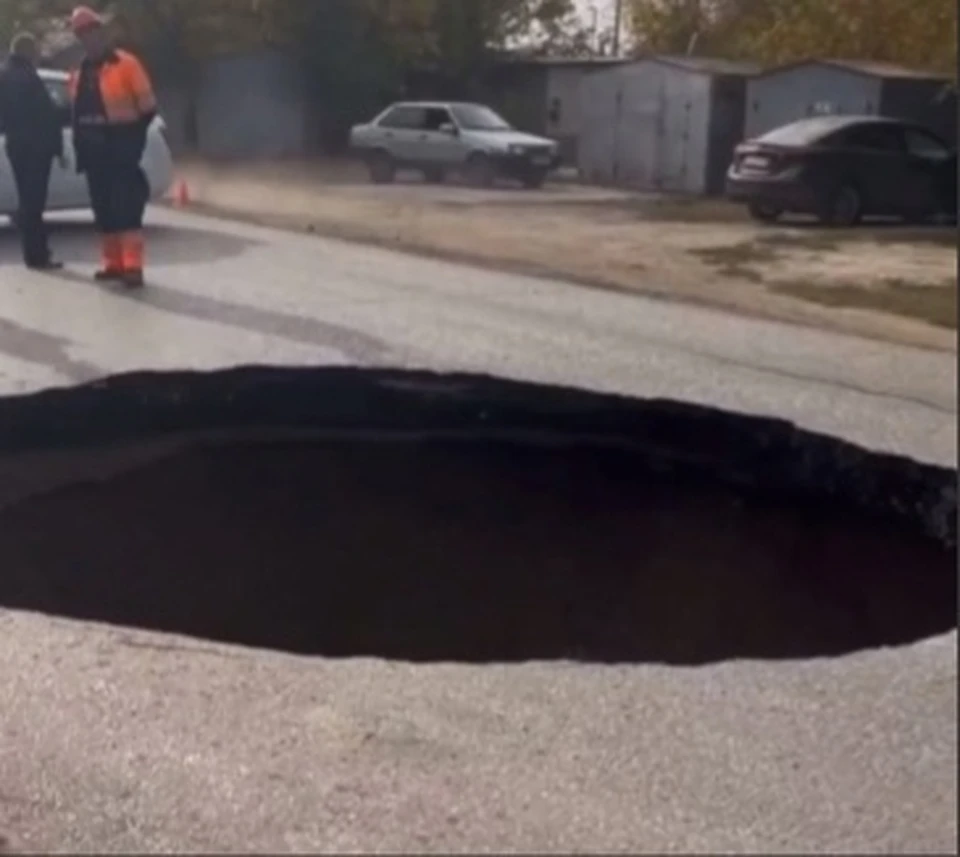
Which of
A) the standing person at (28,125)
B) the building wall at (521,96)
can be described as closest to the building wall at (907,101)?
the building wall at (521,96)

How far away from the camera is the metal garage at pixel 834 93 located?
890 inches

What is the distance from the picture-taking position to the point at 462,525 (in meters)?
6.81

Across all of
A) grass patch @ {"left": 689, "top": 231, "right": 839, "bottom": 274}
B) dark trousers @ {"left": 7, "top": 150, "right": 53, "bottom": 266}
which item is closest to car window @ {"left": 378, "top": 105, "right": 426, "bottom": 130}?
grass patch @ {"left": 689, "top": 231, "right": 839, "bottom": 274}

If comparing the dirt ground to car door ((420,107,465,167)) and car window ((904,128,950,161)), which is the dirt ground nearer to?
car door ((420,107,465,167))

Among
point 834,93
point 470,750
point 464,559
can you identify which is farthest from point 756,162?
point 470,750

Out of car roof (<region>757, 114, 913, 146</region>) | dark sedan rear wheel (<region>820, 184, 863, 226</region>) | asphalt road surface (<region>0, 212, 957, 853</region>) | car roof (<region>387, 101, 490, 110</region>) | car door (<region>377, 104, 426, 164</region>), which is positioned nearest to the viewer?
asphalt road surface (<region>0, 212, 957, 853</region>)

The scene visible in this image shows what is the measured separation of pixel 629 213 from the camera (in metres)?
24.9

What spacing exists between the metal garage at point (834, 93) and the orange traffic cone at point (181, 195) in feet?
25.7

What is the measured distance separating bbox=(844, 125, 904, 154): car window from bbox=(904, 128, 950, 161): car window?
10cm

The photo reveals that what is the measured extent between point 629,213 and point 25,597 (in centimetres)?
1930

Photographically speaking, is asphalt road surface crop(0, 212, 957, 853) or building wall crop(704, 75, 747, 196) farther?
building wall crop(704, 75, 747, 196)

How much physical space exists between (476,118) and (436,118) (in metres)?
0.77

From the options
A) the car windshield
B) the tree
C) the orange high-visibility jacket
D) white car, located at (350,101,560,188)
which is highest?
the tree

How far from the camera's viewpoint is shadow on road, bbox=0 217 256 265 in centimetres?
1617
